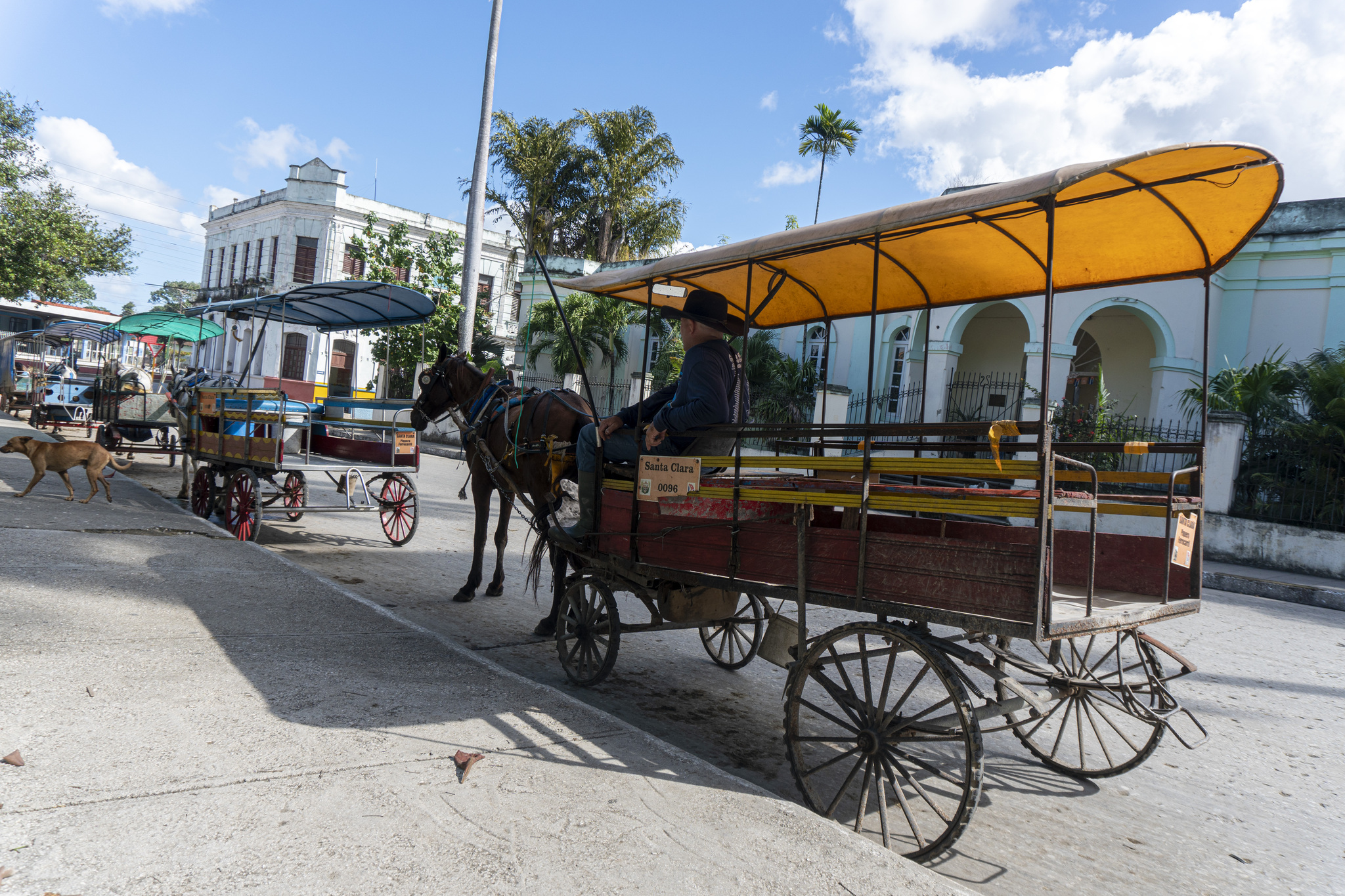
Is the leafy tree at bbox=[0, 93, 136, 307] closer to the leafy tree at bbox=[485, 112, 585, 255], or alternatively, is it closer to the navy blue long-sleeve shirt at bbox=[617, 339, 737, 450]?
the leafy tree at bbox=[485, 112, 585, 255]

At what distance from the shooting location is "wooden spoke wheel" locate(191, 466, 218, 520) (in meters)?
8.98

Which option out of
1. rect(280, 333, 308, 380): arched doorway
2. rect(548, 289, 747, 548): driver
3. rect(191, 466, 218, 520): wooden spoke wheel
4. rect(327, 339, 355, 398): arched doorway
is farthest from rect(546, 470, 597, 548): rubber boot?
rect(280, 333, 308, 380): arched doorway

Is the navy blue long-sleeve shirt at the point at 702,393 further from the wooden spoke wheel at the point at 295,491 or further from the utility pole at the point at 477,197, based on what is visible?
the utility pole at the point at 477,197

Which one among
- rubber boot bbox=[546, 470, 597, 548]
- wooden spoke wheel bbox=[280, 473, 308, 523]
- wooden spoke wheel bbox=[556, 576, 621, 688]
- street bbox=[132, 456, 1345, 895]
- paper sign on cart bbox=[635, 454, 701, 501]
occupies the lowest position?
street bbox=[132, 456, 1345, 895]

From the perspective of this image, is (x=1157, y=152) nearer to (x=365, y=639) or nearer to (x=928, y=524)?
(x=928, y=524)

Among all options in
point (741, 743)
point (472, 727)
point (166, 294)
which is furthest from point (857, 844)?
point (166, 294)

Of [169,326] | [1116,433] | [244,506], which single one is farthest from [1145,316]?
[169,326]

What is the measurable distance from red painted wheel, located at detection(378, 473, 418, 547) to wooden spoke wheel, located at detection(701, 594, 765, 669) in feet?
13.6

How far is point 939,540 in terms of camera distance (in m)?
3.02

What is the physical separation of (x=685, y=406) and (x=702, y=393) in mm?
111

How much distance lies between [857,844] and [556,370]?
22.9 m

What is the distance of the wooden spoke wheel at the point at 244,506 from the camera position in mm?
7906

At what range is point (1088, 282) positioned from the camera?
4.29 metres

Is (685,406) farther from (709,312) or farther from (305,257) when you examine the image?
(305,257)
